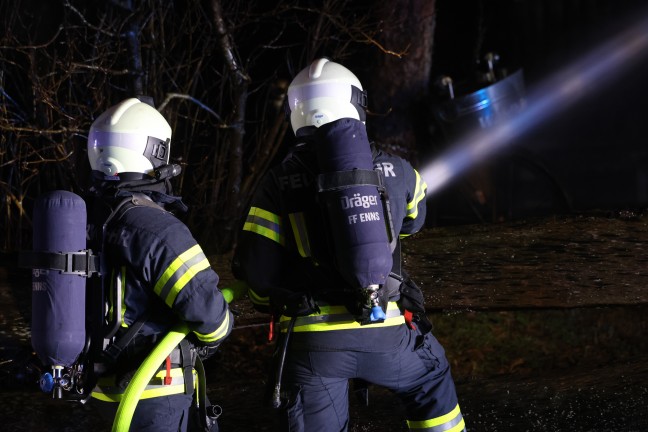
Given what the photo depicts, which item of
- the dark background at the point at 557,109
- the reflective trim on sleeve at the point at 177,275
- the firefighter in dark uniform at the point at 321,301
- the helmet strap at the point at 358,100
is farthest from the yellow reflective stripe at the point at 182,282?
the dark background at the point at 557,109

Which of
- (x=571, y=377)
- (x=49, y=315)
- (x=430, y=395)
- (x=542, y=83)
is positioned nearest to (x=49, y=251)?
(x=49, y=315)

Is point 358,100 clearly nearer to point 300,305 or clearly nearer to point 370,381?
point 300,305

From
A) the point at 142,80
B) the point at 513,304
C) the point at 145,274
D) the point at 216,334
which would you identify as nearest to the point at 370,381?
the point at 216,334

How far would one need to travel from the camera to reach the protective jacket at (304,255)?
334 cm

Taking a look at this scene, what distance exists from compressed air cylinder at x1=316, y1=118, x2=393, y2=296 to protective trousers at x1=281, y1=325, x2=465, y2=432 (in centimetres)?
36

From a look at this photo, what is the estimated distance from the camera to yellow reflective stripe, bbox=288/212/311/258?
3.36 m

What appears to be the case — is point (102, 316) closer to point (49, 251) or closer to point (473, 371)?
point (49, 251)

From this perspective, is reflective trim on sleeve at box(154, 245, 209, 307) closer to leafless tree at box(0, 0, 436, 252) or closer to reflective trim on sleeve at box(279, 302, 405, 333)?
reflective trim on sleeve at box(279, 302, 405, 333)

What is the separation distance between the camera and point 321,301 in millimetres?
3379

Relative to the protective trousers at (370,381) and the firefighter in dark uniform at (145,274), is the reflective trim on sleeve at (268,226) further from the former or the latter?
the protective trousers at (370,381)

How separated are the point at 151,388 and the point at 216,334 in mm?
308

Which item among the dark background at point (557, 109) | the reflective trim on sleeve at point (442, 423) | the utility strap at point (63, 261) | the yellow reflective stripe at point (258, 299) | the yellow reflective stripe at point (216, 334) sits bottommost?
the reflective trim on sleeve at point (442, 423)

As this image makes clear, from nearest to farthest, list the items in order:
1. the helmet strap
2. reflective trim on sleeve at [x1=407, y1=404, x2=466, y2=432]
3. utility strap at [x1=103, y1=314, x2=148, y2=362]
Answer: utility strap at [x1=103, y1=314, x2=148, y2=362] → reflective trim on sleeve at [x1=407, y1=404, x2=466, y2=432] → the helmet strap

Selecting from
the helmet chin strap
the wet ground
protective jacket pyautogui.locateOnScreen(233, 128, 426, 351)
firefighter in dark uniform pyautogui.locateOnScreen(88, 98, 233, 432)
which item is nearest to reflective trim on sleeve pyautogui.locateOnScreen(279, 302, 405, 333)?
protective jacket pyautogui.locateOnScreen(233, 128, 426, 351)
